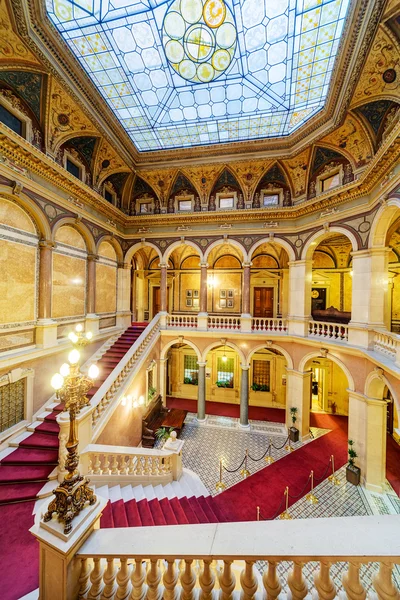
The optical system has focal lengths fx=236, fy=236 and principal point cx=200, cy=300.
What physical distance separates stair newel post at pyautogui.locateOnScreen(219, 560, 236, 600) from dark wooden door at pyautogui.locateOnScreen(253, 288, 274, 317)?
14.2 metres

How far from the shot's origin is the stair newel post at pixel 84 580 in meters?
2.43

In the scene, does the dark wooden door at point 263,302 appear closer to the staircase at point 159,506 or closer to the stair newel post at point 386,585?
the staircase at point 159,506

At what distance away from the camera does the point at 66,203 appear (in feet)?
29.2

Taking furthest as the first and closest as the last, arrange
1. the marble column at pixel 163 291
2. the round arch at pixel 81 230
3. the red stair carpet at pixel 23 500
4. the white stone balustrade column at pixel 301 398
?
the marble column at pixel 163 291
the white stone balustrade column at pixel 301 398
the round arch at pixel 81 230
the red stair carpet at pixel 23 500

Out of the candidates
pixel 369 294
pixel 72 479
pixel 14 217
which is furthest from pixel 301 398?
pixel 14 217

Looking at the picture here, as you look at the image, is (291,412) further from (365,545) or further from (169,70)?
(169,70)

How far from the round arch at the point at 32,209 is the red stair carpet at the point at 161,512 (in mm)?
8135

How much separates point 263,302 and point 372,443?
30.0 ft

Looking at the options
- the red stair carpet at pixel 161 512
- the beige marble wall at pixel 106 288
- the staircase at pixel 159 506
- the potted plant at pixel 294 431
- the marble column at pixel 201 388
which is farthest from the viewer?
the marble column at pixel 201 388

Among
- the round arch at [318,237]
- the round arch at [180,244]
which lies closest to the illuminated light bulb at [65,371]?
the round arch at [180,244]

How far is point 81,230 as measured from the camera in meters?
9.91

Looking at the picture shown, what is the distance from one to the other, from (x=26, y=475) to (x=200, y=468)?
561cm

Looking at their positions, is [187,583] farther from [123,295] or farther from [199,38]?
[123,295]

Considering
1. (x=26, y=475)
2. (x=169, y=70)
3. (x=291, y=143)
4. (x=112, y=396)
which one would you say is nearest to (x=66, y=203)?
(x=169, y=70)
